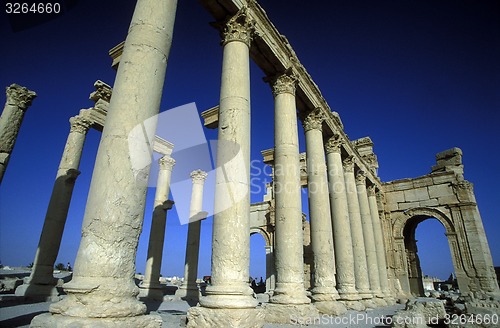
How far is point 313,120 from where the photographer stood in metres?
13.2

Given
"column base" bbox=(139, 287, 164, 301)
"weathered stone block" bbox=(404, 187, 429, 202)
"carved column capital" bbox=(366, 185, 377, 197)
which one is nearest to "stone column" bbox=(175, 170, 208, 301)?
"column base" bbox=(139, 287, 164, 301)

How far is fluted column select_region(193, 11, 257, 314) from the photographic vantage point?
5941 millimetres

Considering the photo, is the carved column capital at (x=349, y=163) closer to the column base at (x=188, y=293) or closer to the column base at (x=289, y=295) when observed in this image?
the column base at (x=289, y=295)

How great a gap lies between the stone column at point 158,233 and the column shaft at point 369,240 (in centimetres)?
1180

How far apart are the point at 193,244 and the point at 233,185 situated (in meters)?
12.5

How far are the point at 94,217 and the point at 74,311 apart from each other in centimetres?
121

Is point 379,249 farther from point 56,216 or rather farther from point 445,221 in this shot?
point 56,216

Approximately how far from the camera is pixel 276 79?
11.1 meters

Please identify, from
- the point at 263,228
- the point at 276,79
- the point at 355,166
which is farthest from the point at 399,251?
the point at 276,79

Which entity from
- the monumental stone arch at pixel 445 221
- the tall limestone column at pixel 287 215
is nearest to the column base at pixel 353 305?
the tall limestone column at pixel 287 215

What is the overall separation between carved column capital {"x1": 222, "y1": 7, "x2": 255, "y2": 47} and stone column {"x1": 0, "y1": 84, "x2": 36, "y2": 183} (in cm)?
903

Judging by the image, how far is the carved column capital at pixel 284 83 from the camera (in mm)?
10859

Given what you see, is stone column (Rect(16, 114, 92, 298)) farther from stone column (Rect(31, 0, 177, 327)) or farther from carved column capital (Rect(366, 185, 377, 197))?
carved column capital (Rect(366, 185, 377, 197))

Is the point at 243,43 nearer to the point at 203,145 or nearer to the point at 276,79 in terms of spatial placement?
the point at 276,79
